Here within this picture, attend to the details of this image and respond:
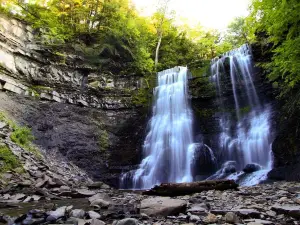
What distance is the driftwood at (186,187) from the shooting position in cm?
705

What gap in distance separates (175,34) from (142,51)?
281 inches

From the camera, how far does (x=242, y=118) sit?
1611 centimetres

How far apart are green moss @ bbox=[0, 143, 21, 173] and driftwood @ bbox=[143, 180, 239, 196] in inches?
213

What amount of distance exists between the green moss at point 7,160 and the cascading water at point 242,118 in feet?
33.8

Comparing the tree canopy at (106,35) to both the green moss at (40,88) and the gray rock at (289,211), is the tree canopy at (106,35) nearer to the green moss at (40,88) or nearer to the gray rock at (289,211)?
the green moss at (40,88)

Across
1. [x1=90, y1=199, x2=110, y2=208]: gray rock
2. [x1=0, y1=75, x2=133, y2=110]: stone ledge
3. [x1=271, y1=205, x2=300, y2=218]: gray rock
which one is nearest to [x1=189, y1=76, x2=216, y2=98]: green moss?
[x1=0, y1=75, x2=133, y2=110]: stone ledge

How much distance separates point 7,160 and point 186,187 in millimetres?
6856

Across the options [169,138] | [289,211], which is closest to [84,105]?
[169,138]

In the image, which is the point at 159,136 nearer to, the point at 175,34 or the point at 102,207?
the point at 102,207

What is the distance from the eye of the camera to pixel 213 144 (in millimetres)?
15633

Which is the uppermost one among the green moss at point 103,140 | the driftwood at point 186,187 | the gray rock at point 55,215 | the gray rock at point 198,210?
the green moss at point 103,140

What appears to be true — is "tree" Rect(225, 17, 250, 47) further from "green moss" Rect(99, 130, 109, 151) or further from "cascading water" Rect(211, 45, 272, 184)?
"green moss" Rect(99, 130, 109, 151)

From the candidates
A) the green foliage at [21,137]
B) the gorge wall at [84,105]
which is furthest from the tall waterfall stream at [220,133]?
the green foliage at [21,137]

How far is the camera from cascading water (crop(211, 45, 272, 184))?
43.8ft
